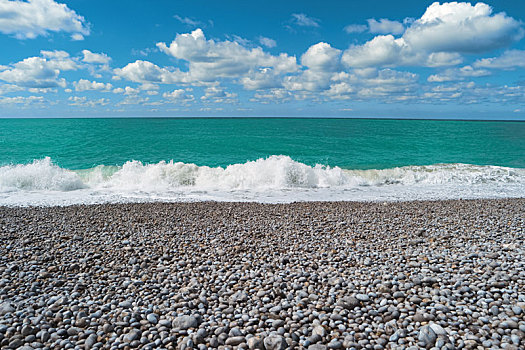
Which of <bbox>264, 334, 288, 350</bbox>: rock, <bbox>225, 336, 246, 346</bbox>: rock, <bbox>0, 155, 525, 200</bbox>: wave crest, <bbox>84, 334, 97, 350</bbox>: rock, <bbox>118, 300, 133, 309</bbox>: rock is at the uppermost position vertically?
<bbox>264, 334, 288, 350</bbox>: rock

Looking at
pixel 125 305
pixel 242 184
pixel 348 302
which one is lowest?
pixel 242 184

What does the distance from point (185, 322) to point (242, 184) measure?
1102 cm

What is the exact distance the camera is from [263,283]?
4.53m

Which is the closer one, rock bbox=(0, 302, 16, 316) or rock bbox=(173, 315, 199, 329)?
rock bbox=(173, 315, 199, 329)

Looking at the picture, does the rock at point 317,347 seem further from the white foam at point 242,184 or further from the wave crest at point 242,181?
the wave crest at point 242,181

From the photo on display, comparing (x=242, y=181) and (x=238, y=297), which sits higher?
(x=238, y=297)

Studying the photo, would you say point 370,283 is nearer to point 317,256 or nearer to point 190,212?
point 317,256

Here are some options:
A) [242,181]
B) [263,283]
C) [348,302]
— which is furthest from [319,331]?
[242,181]

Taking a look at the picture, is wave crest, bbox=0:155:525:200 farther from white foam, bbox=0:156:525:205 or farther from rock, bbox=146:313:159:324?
rock, bbox=146:313:159:324

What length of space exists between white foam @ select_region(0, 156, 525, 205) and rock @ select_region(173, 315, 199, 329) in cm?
777

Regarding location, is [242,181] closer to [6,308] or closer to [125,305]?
[125,305]

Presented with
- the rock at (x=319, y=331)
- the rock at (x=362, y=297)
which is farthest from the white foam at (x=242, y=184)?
the rock at (x=319, y=331)

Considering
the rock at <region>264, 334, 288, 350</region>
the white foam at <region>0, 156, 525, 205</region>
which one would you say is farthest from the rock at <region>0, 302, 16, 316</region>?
the white foam at <region>0, 156, 525, 205</region>

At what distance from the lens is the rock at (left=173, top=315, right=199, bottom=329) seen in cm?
362
